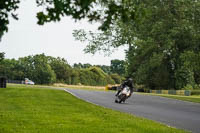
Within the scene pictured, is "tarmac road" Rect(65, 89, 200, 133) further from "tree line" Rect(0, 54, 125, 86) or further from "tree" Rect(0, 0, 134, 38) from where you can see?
"tree line" Rect(0, 54, 125, 86)

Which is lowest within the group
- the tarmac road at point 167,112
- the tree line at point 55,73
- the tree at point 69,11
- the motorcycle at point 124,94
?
the tarmac road at point 167,112

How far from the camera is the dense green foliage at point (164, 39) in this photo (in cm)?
3597

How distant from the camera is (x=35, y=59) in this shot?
11144 centimetres

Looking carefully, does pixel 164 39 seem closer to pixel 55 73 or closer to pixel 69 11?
pixel 69 11

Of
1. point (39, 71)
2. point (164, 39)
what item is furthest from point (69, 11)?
point (39, 71)

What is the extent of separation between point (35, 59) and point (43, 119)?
336 ft

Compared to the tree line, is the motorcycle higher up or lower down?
lower down

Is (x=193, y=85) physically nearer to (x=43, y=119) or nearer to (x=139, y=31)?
(x=139, y=31)

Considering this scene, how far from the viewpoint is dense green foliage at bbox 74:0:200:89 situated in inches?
1416

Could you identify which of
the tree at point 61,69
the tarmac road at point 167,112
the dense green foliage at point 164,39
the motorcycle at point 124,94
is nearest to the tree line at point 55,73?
the tree at point 61,69

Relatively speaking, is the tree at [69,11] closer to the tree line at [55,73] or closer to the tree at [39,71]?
the tree line at [55,73]

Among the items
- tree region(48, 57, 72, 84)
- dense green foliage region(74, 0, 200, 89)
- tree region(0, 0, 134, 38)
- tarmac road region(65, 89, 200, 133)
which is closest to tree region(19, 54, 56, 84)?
tree region(48, 57, 72, 84)

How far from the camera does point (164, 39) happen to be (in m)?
37.2

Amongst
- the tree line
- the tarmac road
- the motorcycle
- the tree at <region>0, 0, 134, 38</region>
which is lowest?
the tarmac road
